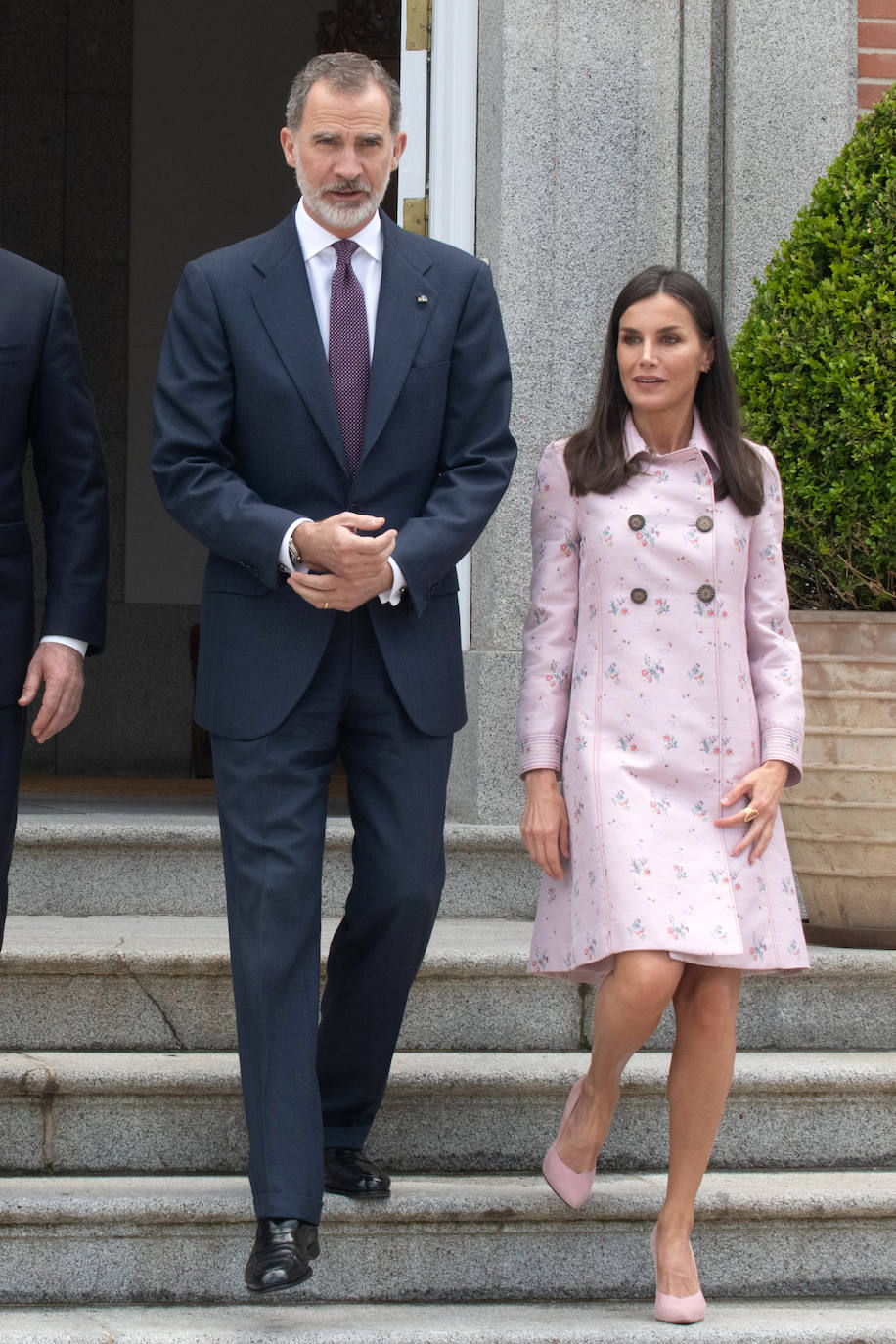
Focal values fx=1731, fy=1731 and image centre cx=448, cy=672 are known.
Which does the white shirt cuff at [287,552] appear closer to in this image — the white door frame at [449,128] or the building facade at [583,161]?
the building facade at [583,161]

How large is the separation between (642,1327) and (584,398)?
8.04 ft

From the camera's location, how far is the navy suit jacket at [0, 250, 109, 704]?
2.96 meters

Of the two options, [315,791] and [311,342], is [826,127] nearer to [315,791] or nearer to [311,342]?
[311,342]

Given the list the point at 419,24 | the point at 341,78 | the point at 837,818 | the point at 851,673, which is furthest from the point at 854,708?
the point at 419,24

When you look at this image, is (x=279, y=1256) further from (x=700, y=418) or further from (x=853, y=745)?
(x=853, y=745)

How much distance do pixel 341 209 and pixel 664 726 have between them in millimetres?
1028

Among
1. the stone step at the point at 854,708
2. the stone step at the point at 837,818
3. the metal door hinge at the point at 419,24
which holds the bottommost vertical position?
the stone step at the point at 837,818

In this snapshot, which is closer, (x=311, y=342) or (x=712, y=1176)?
(x=311, y=342)

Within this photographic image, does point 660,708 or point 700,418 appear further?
point 700,418

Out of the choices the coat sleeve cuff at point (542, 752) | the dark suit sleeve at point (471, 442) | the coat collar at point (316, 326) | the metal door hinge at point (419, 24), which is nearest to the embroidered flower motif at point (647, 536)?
the dark suit sleeve at point (471, 442)

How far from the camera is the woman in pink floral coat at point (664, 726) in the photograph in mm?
2869

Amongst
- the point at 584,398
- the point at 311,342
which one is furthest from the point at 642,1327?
the point at 584,398

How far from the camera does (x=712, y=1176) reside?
11.1ft

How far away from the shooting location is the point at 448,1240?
10.2ft
